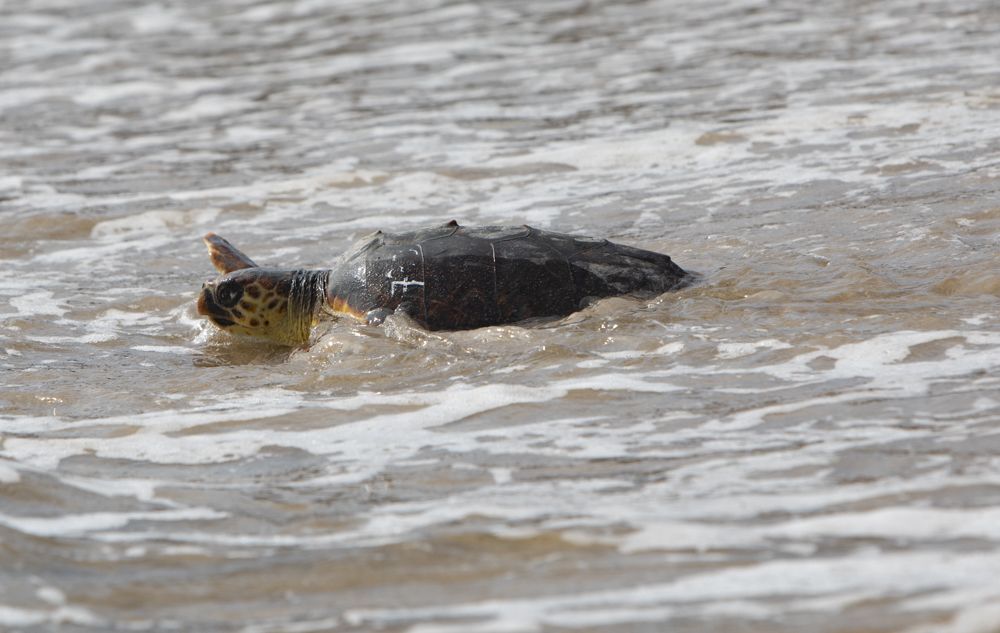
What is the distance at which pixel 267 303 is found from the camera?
6.04m

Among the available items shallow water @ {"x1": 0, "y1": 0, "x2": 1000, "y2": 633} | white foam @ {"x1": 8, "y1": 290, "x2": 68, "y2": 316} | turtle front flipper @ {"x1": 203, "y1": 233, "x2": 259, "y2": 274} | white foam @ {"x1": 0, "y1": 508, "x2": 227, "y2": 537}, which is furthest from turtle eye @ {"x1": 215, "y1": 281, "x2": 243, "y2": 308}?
white foam @ {"x1": 0, "y1": 508, "x2": 227, "y2": 537}

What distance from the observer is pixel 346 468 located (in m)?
4.05

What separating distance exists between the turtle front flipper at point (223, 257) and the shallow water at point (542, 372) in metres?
0.25

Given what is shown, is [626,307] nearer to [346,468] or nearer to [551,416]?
[551,416]

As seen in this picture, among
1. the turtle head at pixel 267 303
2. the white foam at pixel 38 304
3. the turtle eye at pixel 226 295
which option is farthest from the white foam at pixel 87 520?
the white foam at pixel 38 304

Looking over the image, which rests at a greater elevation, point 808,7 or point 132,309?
point 808,7

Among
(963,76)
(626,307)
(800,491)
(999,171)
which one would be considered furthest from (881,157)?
(800,491)

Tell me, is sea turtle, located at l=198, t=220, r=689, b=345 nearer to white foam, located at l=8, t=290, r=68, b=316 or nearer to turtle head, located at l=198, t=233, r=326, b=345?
turtle head, located at l=198, t=233, r=326, b=345

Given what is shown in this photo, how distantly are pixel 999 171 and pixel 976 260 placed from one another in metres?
1.76

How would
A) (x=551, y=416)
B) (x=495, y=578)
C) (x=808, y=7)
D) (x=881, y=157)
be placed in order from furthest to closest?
(x=808, y=7) < (x=881, y=157) < (x=551, y=416) < (x=495, y=578)

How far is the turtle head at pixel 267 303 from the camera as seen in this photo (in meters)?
6.05

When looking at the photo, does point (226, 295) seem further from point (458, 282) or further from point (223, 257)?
point (458, 282)

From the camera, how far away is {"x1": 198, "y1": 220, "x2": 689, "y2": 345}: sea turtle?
222 inches

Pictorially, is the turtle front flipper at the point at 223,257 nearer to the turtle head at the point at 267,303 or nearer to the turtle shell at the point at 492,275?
the turtle head at the point at 267,303
